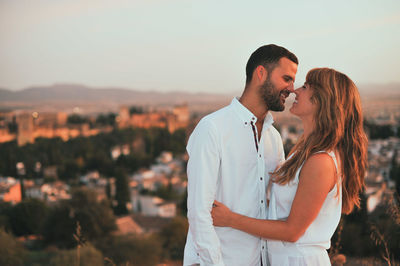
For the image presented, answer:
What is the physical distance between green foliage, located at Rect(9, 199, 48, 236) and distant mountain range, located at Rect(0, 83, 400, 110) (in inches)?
847

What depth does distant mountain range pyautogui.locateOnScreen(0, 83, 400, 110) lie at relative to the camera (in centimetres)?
4247

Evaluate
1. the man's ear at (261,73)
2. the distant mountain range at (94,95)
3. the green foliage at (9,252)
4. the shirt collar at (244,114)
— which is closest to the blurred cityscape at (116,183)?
the green foliage at (9,252)

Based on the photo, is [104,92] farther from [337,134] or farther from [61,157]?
[337,134]

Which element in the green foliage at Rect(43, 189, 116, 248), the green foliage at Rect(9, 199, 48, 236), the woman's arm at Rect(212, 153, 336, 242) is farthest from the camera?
the green foliage at Rect(9, 199, 48, 236)

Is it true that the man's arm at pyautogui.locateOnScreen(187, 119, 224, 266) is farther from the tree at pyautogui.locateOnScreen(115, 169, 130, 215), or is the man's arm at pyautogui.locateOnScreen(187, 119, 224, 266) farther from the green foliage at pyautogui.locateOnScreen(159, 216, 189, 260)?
the tree at pyautogui.locateOnScreen(115, 169, 130, 215)

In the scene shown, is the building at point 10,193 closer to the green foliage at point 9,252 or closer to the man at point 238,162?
the green foliage at point 9,252

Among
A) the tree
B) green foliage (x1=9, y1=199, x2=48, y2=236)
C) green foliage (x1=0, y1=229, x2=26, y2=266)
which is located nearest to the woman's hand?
green foliage (x1=0, y1=229, x2=26, y2=266)

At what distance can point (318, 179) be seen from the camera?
4.31 feet

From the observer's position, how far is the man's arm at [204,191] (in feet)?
4.38

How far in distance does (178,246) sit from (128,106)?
48388 millimetres

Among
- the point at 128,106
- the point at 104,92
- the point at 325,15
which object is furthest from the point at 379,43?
the point at 128,106

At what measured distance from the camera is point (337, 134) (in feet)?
4.47

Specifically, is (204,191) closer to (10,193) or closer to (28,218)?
(28,218)

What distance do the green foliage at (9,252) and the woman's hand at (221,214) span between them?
1201 cm
